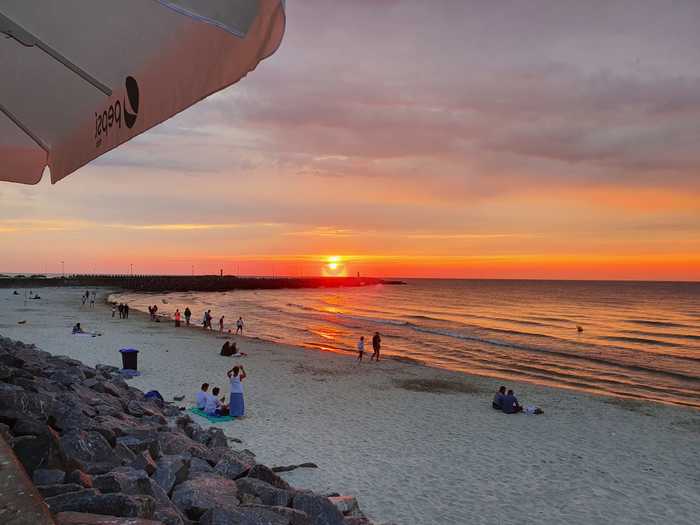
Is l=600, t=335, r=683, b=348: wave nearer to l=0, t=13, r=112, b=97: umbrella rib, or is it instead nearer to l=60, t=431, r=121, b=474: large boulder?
l=60, t=431, r=121, b=474: large boulder

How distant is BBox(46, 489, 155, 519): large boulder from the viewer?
10.3 feet

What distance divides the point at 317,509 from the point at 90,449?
214 cm

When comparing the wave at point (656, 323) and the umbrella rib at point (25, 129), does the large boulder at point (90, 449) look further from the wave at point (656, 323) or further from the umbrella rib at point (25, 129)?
the wave at point (656, 323)

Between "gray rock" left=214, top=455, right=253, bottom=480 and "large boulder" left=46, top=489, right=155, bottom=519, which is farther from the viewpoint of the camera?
"gray rock" left=214, top=455, right=253, bottom=480

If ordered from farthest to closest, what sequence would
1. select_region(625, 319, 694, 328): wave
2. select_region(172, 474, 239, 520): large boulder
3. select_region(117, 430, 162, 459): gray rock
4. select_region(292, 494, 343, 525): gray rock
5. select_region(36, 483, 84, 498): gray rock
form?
select_region(625, 319, 694, 328): wave → select_region(117, 430, 162, 459): gray rock → select_region(292, 494, 343, 525): gray rock → select_region(172, 474, 239, 520): large boulder → select_region(36, 483, 84, 498): gray rock

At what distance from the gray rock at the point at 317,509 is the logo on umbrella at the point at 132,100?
143 inches

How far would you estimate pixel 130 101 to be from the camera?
10.2 feet

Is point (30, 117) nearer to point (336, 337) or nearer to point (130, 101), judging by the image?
point (130, 101)

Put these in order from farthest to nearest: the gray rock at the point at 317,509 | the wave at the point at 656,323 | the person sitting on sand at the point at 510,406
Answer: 1. the wave at the point at 656,323
2. the person sitting on sand at the point at 510,406
3. the gray rock at the point at 317,509

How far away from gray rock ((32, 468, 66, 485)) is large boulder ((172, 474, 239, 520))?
100 centimetres

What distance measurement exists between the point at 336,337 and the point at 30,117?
32.6 m

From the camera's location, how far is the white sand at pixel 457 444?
7.98 meters

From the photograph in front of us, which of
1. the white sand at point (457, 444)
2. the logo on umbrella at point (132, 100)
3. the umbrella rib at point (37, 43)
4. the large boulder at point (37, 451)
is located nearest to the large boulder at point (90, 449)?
the large boulder at point (37, 451)

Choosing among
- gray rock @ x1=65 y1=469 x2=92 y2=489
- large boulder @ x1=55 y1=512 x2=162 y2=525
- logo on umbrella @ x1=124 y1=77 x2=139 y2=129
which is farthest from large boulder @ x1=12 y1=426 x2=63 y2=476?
logo on umbrella @ x1=124 y1=77 x2=139 y2=129
